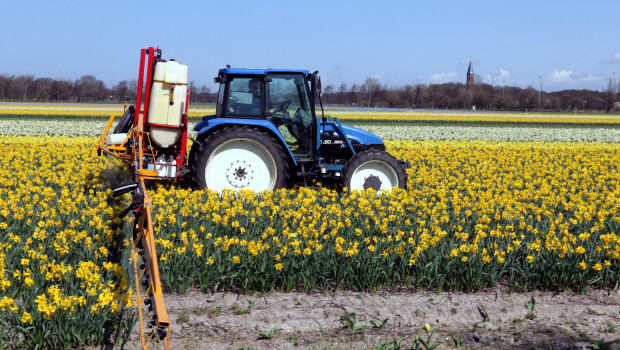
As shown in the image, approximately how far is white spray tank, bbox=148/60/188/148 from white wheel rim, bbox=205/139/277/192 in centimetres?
99

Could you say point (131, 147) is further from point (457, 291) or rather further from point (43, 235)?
point (457, 291)

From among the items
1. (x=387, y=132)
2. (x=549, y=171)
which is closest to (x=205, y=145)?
(x=549, y=171)

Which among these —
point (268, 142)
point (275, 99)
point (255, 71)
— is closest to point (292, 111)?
point (275, 99)

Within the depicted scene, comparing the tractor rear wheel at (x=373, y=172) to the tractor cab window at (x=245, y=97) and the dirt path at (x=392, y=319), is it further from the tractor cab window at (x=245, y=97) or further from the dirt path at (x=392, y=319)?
the dirt path at (x=392, y=319)

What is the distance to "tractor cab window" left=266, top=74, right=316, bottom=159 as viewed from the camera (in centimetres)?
921

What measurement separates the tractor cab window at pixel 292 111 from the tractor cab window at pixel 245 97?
6.2 inches

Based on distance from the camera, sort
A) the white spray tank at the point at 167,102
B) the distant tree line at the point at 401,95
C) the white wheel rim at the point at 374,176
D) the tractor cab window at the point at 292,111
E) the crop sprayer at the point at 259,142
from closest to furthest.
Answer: the white spray tank at the point at 167,102, the crop sprayer at the point at 259,142, the tractor cab window at the point at 292,111, the white wheel rim at the point at 374,176, the distant tree line at the point at 401,95

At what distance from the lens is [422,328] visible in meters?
5.13

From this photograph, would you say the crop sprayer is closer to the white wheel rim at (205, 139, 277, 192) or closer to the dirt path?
the white wheel rim at (205, 139, 277, 192)

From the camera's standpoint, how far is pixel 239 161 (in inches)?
361

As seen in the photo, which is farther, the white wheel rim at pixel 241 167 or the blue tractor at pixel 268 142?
the white wheel rim at pixel 241 167

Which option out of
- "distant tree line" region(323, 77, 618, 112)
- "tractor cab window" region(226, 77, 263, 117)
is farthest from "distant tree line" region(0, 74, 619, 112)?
"tractor cab window" region(226, 77, 263, 117)

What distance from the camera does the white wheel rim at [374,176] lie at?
952 cm

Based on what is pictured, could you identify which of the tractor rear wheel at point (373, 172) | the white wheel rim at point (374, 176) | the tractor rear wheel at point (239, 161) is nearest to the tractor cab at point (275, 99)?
the tractor rear wheel at point (239, 161)
